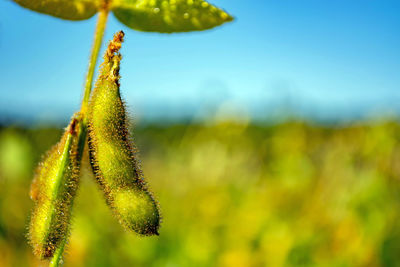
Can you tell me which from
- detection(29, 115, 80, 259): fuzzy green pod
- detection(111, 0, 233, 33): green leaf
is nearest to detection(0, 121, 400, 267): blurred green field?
detection(29, 115, 80, 259): fuzzy green pod

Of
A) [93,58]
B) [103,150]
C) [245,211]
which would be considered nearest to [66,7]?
[93,58]

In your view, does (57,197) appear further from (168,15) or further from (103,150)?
(168,15)

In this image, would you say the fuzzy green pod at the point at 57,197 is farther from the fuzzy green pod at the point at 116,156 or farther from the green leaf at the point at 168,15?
the green leaf at the point at 168,15

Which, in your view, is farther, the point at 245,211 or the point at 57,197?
the point at 245,211

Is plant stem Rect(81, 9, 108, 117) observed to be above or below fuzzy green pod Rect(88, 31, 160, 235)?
above

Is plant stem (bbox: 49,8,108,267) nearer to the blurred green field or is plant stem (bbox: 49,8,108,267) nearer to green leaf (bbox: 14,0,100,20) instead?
green leaf (bbox: 14,0,100,20)

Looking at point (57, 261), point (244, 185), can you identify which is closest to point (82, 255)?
point (244, 185)

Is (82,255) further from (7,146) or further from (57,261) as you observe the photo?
(57,261)
